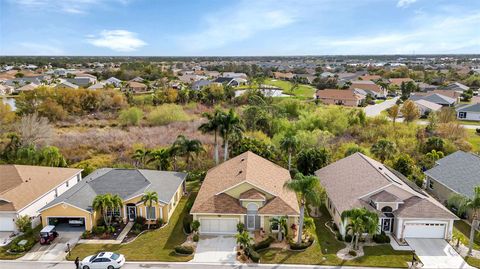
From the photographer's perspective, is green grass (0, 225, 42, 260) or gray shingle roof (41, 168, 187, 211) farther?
gray shingle roof (41, 168, 187, 211)

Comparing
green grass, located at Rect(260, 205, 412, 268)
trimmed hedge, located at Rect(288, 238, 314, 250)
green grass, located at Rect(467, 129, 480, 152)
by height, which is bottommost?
green grass, located at Rect(260, 205, 412, 268)

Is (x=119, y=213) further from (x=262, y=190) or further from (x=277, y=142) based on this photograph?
(x=277, y=142)

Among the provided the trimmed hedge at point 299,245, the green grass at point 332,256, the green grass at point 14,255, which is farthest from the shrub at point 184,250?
the green grass at point 14,255

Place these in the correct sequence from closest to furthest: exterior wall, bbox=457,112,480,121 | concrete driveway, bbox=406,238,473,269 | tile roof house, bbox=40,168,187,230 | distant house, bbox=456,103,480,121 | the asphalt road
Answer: the asphalt road, concrete driveway, bbox=406,238,473,269, tile roof house, bbox=40,168,187,230, exterior wall, bbox=457,112,480,121, distant house, bbox=456,103,480,121

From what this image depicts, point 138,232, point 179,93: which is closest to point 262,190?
point 138,232

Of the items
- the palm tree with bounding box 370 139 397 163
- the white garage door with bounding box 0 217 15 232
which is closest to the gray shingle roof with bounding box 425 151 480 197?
the palm tree with bounding box 370 139 397 163

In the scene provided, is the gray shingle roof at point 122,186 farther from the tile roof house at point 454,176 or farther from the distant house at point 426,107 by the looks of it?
the distant house at point 426,107

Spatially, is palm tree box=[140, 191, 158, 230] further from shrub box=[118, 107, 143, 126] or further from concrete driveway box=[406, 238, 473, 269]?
shrub box=[118, 107, 143, 126]

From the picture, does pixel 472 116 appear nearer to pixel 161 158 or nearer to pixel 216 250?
pixel 161 158
